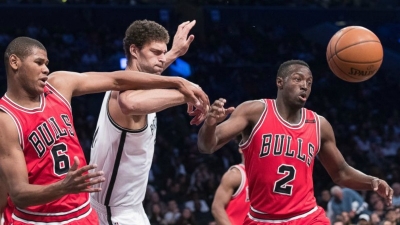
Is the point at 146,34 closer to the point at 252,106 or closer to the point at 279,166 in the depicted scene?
the point at 252,106

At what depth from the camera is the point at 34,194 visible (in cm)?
379

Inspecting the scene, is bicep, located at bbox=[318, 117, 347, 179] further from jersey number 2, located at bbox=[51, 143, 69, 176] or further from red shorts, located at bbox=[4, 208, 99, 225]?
jersey number 2, located at bbox=[51, 143, 69, 176]

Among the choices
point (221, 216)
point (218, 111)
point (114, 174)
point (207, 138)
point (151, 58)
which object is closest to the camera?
point (218, 111)

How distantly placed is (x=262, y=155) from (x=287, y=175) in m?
0.25

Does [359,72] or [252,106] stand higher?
[359,72]

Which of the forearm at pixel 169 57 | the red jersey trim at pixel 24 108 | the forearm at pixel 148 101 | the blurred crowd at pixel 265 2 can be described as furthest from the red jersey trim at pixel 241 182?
the blurred crowd at pixel 265 2

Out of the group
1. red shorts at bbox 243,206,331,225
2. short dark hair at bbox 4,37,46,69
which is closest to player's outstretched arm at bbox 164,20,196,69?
red shorts at bbox 243,206,331,225

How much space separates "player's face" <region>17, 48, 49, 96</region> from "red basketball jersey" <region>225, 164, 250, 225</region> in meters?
3.10

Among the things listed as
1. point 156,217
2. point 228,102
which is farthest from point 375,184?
point 228,102

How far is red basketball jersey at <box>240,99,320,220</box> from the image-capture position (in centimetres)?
550

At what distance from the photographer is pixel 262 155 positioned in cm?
558

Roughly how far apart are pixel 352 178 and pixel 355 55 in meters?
1.19

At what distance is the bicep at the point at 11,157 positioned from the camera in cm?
390

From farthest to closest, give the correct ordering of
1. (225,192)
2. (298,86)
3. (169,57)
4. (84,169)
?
(225,192), (298,86), (169,57), (84,169)
